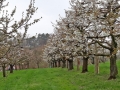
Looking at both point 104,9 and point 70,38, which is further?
point 70,38

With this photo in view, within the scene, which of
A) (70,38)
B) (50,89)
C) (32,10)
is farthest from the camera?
(70,38)

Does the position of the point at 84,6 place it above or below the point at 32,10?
above

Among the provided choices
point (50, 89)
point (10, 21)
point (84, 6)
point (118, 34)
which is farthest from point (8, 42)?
point (84, 6)

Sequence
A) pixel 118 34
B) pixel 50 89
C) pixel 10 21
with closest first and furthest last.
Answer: pixel 10 21 < pixel 50 89 < pixel 118 34

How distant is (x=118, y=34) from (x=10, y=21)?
1763 centimetres

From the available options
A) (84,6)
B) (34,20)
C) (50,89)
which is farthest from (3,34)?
(84,6)

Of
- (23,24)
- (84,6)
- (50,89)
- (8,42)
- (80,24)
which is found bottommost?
(50,89)

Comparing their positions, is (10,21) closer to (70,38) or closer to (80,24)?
(70,38)

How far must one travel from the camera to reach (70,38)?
29.0m

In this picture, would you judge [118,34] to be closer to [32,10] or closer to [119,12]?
[119,12]

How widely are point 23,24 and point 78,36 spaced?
60.2 feet

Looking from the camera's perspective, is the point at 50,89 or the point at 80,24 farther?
the point at 80,24

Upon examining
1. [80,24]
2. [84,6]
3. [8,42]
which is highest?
[84,6]

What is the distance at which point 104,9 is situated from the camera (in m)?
26.3
